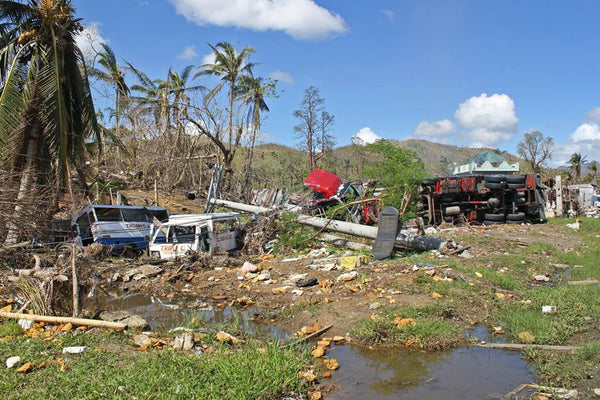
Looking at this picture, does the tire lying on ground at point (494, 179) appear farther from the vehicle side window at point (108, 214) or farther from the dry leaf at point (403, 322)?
the vehicle side window at point (108, 214)

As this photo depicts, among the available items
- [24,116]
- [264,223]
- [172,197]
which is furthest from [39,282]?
[172,197]

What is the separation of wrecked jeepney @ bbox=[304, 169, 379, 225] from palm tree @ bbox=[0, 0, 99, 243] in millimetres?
7642

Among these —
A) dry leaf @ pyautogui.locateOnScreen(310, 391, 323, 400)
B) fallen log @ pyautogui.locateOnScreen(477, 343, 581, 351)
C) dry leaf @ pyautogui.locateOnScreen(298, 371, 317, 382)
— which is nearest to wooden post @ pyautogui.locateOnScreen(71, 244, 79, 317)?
dry leaf @ pyautogui.locateOnScreen(298, 371, 317, 382)

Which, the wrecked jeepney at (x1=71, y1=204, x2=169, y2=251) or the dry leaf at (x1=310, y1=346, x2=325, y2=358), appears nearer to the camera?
the dry leaf at (x1=310, y1=346, x2=325, y2=358)

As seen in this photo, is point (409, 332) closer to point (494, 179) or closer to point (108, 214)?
point (108, 214)

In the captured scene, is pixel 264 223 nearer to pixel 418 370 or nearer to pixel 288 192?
pixel 288 192

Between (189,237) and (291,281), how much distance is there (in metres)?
4.13

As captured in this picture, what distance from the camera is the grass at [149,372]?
3756mm

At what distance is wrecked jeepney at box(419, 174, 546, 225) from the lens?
1598 centimetres

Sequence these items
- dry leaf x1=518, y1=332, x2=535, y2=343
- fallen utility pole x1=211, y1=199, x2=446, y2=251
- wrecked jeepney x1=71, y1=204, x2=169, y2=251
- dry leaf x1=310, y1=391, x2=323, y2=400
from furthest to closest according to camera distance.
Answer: wrecked jeepney x1=71, y1=204, x2=169, y2=251, fallen utility pole x1=211, y1=199, x2=446, y2=251, dry leaf x1=518, y1=332, x2=535, y2=343, dry leaf x1=310, y1=391, x2=323, y2=400

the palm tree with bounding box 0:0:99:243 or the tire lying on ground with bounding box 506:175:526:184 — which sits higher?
the palm tree with bounding box 0:0:99:243


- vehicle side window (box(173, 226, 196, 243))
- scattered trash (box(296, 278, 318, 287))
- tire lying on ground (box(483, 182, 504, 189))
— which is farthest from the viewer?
tire lying on ground (box(483, 182, 504, 189))

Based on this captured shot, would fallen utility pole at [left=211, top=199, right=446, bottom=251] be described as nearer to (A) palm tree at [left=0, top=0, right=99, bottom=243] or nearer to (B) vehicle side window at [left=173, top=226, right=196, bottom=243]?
(B) vehicle side window at [left=173, top=226, right=196, bottom=243]

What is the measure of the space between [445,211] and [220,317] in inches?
448
